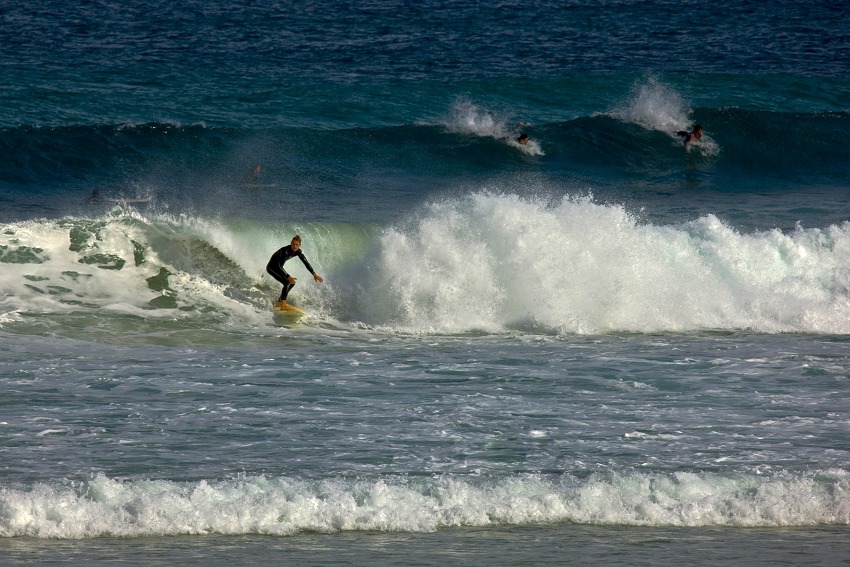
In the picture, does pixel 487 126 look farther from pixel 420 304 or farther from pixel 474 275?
pixel 420 304

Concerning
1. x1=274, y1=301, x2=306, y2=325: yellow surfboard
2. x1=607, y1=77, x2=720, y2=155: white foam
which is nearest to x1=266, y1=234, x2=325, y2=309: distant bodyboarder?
x1=274, y1=301, x2=306, y2=325: yellow surfboard

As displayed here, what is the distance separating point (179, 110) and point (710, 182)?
526 inches

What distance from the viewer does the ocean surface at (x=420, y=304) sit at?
29.1 ft

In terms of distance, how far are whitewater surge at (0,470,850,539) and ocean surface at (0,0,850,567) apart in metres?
0.03

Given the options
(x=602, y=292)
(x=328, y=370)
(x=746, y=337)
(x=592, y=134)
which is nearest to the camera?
→ (x=328, y=370)

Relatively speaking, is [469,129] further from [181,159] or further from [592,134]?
[181,159]

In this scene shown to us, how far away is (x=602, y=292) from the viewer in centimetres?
1633

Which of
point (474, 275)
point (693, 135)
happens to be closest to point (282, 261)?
point (474, 275)

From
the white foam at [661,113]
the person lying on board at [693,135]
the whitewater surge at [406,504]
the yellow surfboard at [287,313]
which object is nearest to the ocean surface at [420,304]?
the whitewater surge at [406,504]

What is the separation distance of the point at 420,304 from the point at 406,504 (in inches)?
294

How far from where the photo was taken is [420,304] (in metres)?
16.3

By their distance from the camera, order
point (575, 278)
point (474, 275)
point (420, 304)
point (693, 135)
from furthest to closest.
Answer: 1. point (693, 135)
2. point (474, 275)
3. point (575, 278)
4. point (420, 304)

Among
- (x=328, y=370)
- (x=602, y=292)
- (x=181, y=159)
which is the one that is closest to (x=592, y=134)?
(x=181, y=159)

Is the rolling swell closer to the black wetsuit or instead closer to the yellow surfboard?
the black wetsuit
